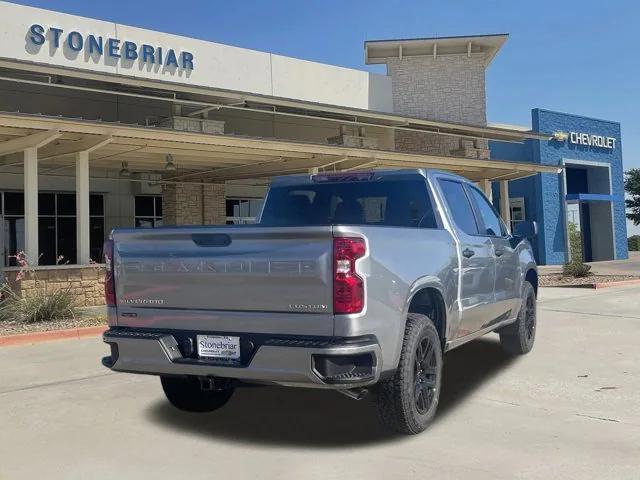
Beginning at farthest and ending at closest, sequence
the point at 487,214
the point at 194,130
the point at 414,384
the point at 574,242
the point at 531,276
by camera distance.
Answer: the point at 574,242
the point at 194,130
the point at 531,276
the point at 487,214
the point at 414,384

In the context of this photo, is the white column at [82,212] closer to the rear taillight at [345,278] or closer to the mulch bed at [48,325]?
the mulch bed at [48,325]

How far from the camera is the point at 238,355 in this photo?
14.5ft

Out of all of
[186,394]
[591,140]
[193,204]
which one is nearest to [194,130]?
[193,204]

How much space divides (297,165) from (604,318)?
1016 cm

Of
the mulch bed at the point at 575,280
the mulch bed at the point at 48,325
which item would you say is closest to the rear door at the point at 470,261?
the mulch bed at the point at 48,325

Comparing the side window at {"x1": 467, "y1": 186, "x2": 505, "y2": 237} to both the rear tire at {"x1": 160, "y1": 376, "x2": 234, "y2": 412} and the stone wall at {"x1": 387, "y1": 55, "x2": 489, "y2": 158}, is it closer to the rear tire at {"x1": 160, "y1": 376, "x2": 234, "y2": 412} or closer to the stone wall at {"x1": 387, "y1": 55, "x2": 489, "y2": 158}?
the rear tire at {"x1": 160, "y1": 376, "x2": 234, "y2": 412}

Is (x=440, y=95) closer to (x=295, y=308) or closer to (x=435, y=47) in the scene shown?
(x=435, y=47)

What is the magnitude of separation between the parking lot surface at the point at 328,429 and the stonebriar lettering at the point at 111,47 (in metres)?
11.9

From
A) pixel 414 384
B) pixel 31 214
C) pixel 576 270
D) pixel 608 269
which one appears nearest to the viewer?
pixel 414 384

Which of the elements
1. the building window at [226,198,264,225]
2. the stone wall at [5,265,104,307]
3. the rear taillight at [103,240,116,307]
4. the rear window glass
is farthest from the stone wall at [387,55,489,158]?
the rear taillight at [103,240,116,307]

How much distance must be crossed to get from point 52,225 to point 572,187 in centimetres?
2583

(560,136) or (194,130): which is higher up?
(560,136)

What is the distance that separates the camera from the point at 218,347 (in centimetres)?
450

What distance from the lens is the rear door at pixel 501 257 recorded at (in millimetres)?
6734
